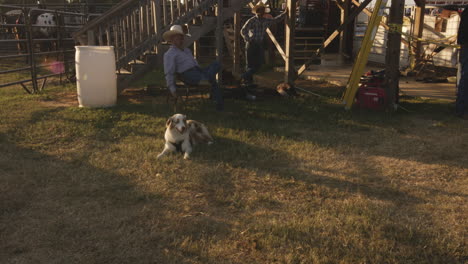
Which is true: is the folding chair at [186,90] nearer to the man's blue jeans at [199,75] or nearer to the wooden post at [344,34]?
the man's blue jeans at [199,75]

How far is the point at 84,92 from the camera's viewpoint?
785 cm

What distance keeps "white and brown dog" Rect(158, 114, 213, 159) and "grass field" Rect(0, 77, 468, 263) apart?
17 cm

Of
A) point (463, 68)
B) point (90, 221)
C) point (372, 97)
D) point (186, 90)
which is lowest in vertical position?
point (90, 221)

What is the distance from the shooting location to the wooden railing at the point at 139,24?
855 centimetres

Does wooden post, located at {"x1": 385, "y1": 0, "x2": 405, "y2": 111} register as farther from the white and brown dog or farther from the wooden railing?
the white and brown dog

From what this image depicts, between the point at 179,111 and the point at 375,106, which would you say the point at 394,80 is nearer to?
the point at 375,106

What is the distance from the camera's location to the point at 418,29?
451 inches

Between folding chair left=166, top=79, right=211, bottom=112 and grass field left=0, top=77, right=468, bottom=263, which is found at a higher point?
folding chair left=166, top=79, right=211, bottom=112

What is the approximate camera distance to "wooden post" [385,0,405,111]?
7008 millimetres

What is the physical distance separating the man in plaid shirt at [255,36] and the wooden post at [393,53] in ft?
8.42

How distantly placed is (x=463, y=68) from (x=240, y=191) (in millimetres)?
5075

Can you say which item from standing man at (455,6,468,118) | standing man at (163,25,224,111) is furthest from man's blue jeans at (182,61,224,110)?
standing man at (455,6,468,118)

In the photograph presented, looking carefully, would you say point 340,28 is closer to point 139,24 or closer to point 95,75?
point 139,24

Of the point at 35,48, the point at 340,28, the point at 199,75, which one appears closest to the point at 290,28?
the point at 340,28
